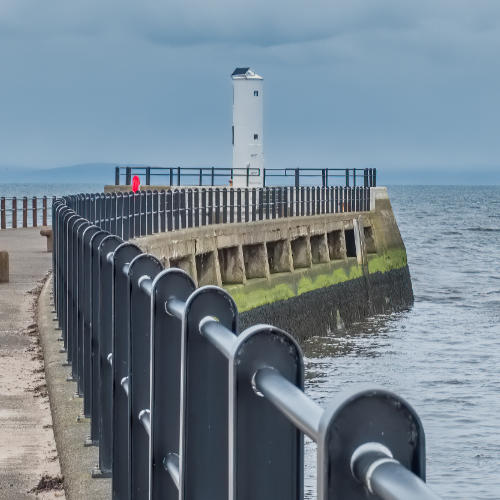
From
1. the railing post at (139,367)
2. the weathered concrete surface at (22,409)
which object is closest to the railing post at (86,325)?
the weathered concrete surface at (22,409)

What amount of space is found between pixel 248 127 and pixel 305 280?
1791cm

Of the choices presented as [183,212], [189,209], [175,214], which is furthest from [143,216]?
[189,209]

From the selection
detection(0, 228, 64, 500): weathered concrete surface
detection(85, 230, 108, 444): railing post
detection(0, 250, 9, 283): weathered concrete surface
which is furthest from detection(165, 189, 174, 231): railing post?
detection(85, 230, 108, 444): railing post

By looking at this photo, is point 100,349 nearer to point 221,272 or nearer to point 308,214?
point 221,272

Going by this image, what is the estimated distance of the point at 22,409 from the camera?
25.9ft

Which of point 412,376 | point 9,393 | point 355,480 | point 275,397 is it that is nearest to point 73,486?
point 9,393

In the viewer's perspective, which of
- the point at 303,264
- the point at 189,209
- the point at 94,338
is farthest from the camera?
the point at 303,264

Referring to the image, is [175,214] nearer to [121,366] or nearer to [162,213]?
[162,213]

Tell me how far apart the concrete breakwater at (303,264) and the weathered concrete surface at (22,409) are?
9838mm

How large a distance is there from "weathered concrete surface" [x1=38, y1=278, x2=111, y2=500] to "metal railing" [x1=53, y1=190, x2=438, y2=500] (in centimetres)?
12

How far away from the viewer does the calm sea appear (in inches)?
633

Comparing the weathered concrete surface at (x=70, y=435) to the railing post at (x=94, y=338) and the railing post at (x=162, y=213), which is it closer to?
the railing post at (x=94, y=338)

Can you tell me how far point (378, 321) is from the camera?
37.8 meters

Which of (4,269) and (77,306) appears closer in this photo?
(77,306)
